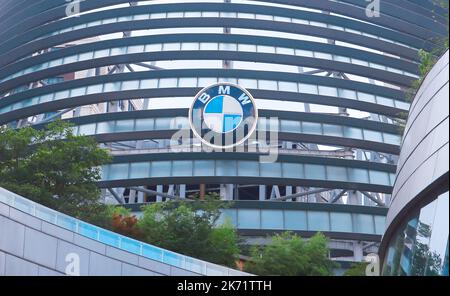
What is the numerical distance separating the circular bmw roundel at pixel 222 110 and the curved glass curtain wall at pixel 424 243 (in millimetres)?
27163

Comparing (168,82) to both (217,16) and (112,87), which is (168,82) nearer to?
(112,87)

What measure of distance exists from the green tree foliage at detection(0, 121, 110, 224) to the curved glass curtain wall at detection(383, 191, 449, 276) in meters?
15.9

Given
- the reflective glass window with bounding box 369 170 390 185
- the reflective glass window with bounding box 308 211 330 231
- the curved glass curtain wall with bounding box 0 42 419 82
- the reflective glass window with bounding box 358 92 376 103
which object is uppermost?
the curved glass curtain wall with bounding box 0 42 419 82

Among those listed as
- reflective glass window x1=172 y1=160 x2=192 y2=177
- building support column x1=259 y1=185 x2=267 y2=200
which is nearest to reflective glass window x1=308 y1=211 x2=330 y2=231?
reflective glass window x1=172 y1=160 x2=192 y2=177

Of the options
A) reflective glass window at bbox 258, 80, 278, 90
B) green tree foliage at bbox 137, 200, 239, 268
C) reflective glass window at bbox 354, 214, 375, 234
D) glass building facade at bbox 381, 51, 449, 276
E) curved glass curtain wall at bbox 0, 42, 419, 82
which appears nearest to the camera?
glass building facade at bbox 381, 51, 449, 276

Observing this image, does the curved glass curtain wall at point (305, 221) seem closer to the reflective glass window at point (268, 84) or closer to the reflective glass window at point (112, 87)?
the reflective glass window at point (268, 84)

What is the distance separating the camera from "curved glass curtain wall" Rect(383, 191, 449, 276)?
1839 cm

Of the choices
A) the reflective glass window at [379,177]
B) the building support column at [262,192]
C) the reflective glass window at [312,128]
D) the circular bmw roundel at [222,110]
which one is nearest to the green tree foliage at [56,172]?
the circular bmw roundel at [222,110]

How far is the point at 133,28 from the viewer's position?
61.9 m

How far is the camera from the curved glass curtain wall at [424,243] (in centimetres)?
1839

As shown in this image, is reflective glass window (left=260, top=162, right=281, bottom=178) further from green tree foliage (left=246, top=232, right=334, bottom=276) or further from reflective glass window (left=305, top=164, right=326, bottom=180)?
green tree foliage (left=246, top=232, right=334, bottom=276)
